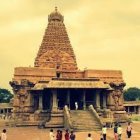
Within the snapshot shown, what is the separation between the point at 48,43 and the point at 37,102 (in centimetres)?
1137

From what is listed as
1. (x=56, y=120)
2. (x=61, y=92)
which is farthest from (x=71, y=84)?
(x=61, y=92)

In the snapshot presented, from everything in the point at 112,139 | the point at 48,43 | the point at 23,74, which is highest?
the point at 48,43

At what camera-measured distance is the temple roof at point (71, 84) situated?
130 ft

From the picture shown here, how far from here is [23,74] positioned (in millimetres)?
44250

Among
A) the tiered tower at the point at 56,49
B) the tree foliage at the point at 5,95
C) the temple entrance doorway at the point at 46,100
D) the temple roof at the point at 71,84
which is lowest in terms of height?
the temple entrance doorway at the point at 46,100

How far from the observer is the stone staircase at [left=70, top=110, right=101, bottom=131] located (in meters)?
33.5

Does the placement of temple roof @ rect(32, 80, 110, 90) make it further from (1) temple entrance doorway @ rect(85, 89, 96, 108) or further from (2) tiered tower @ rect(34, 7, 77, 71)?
(2) tiered tower @ rect(34, 7, 77, 71)

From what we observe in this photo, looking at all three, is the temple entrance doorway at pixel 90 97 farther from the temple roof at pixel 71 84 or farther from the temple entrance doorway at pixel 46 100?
the temple entrance doorway at pixel 46 100

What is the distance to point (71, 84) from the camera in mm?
40219

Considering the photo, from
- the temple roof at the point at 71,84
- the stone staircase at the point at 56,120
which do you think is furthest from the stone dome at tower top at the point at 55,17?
the stone staircase at the point at 56,120

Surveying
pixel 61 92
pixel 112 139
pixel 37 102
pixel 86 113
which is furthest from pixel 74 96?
pixel 112 139

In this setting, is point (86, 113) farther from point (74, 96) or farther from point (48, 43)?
point (48, 43)

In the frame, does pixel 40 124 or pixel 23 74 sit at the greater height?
pixel 23 74

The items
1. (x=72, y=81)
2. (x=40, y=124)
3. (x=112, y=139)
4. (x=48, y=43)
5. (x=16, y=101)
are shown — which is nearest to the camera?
(x=112, y=139)
